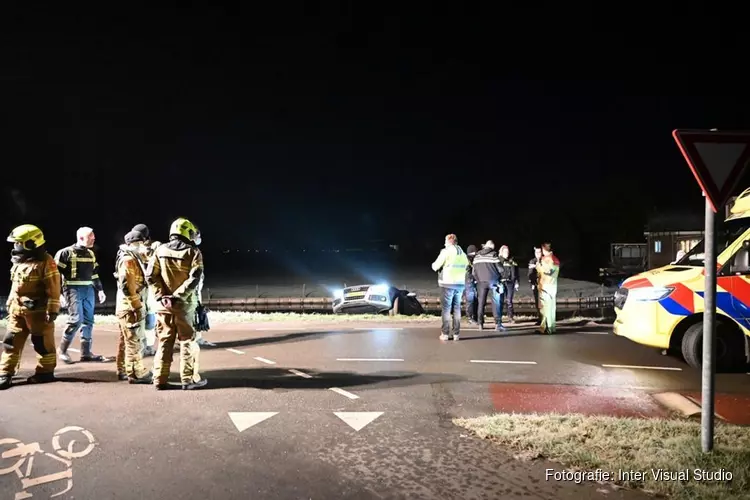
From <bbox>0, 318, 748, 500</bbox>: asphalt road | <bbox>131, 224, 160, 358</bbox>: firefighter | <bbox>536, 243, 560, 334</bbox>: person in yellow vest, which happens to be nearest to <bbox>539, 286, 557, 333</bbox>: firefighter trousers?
<bbox>536, 243, 560, 334</bbox>: person in yellow vest

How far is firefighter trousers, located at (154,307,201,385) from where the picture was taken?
6633 millimetres

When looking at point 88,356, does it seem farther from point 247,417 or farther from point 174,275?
point 247,417

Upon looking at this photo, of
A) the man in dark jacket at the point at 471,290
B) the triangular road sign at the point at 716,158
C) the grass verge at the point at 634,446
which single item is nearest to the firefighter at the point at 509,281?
the man in dark jacket at the point at 471,290

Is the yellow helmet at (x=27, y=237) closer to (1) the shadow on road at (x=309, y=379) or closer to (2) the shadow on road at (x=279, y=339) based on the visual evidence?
(1) the shadow on road at (x=309, y=379)

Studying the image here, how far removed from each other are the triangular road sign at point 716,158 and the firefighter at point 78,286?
26.2 ft

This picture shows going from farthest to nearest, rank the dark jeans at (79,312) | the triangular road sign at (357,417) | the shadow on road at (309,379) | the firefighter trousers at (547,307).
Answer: the firefighter trousers at (547,307) < the dark jeans at (79,312) < the shadow on road at (309,379) < the triangular road sign at (357,417)

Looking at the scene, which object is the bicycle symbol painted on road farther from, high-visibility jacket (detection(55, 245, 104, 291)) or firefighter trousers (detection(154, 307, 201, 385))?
high-visibility jacket (detection(55, 245, 104, 291))

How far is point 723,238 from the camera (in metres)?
8.36

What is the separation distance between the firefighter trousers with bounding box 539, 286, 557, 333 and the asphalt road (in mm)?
1863

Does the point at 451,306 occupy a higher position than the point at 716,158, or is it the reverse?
the point at 716,158

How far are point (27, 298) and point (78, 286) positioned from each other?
76.4 inches

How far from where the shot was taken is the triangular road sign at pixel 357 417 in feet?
17.7

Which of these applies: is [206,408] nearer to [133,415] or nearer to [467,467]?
[133,415]

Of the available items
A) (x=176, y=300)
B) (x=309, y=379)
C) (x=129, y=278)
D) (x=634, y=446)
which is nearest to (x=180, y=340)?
(x=176, y=300)
